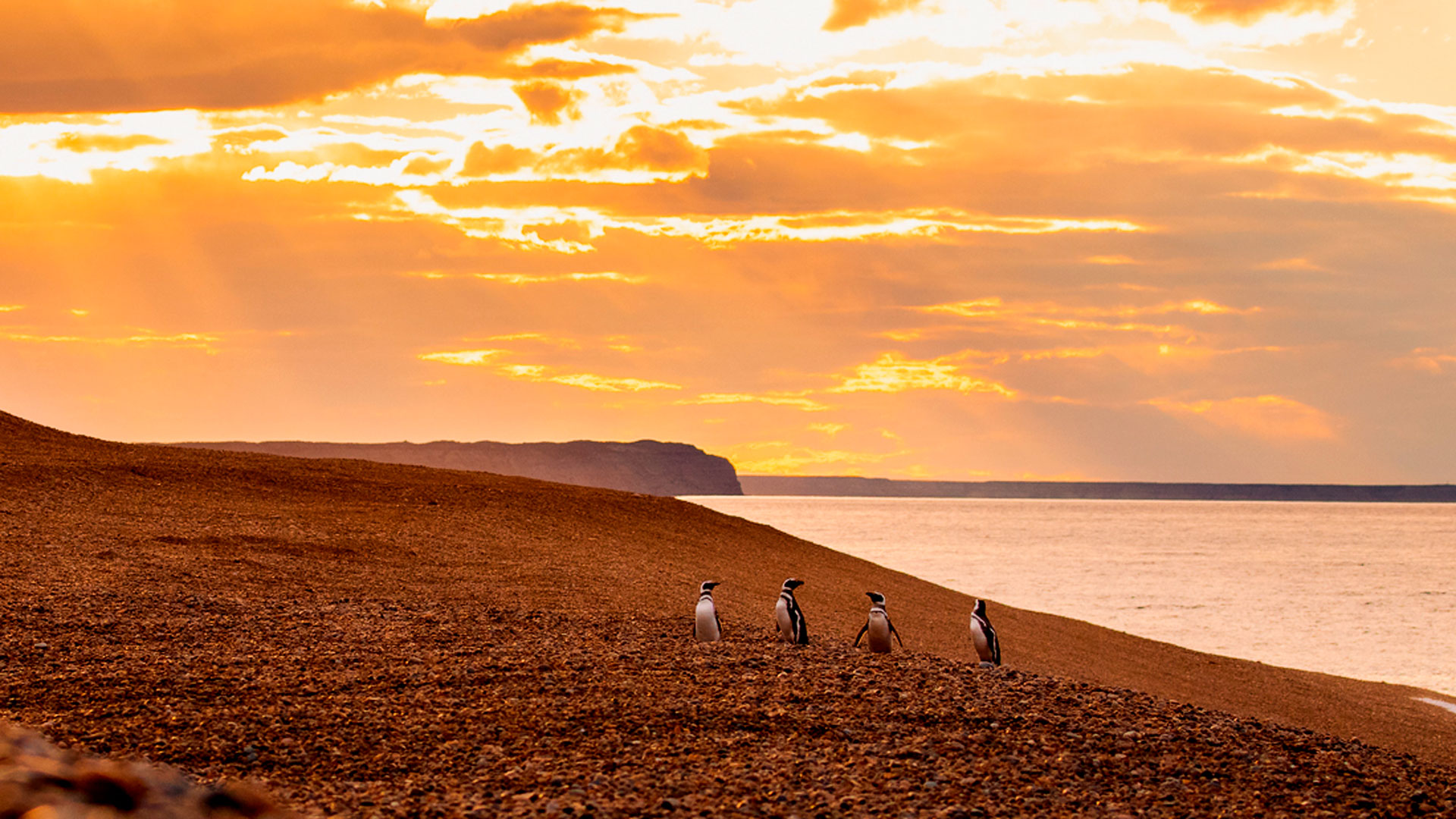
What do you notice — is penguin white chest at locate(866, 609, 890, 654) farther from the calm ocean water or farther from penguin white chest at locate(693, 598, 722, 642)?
the calm ocean water

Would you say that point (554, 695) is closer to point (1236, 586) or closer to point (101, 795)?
point (101, 795)

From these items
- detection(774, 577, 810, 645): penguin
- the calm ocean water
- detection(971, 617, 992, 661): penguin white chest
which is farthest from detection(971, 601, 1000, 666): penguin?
the calm ocean water

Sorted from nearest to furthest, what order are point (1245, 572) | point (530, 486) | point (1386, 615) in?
point (530, 486)
point (1386, 615)
point (1245, 572)

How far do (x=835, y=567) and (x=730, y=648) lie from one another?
15.7m

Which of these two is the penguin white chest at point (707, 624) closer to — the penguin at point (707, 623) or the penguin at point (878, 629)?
the penguin at point (707, 623)

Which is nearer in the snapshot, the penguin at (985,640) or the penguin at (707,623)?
the penguin at (707,623)

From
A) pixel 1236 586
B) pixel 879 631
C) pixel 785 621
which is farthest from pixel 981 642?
pixel 1236 586

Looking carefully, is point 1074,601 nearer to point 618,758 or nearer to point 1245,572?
point 1245,572

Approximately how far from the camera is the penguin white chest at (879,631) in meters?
15.1

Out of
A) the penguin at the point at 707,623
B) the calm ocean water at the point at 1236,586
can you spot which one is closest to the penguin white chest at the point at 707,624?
the penguin at the point at 707,623

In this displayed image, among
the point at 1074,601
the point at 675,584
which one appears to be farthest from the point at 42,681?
the point at 1074,601

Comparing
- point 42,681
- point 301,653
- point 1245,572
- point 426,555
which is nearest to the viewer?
point 42,681

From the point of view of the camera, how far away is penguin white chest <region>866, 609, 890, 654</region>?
49.5ft

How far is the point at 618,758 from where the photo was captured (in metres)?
8.23
